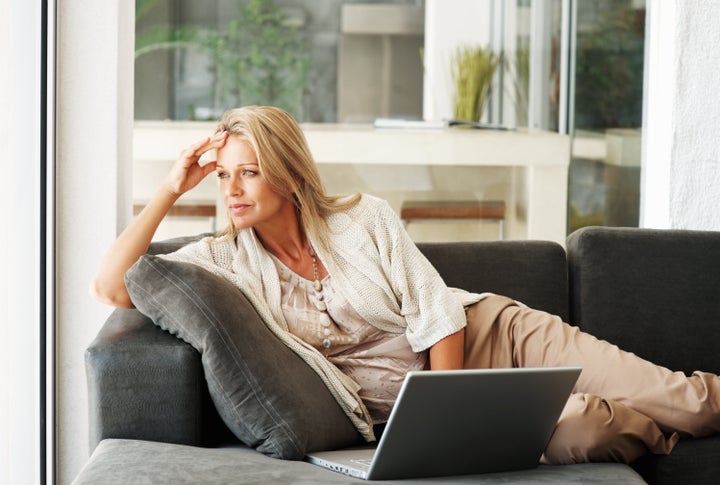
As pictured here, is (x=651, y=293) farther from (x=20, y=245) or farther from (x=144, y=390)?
(x=20, y=245)

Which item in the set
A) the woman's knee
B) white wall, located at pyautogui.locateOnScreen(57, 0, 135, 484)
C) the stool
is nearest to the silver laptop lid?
the woman's knee

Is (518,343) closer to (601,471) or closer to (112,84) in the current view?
(601,471)

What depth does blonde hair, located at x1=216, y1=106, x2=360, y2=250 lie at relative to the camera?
2334 millimetres

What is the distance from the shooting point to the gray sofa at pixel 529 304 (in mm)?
1912

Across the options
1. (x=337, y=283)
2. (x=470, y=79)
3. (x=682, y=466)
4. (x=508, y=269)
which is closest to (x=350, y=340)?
(x=337, y=283)

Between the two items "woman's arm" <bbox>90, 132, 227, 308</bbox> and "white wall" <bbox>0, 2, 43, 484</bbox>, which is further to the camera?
"white wall" <bbox>0, 2, 43, 484</bbox>

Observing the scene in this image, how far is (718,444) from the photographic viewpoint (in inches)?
90.5

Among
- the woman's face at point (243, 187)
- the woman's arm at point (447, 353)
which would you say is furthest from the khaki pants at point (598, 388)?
the woman's face at point (243, 187)

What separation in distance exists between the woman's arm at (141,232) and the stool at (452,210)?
1289 mm

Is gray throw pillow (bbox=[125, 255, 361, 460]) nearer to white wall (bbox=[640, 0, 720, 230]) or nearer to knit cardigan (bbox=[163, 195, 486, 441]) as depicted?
knit cardigan (bbox=[163, 195, 486, 441])

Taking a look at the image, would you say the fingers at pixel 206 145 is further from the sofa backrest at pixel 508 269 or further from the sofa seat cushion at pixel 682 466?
the sofa seat cushion at pixel 682 466

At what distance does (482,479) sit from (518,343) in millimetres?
654

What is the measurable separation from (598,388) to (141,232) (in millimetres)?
1143

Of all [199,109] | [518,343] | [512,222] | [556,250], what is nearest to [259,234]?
[518,343]
